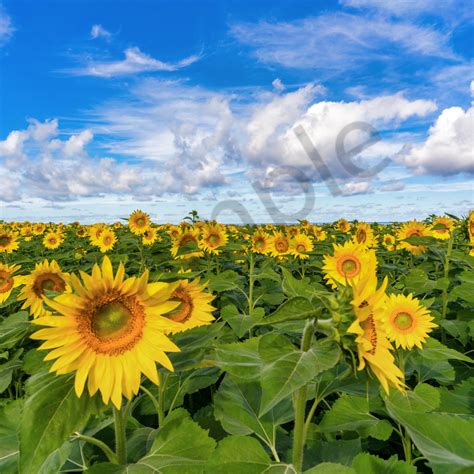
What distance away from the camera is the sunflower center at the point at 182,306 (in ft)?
8.54

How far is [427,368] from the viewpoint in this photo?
354 cm

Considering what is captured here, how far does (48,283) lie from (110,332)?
7.51ft

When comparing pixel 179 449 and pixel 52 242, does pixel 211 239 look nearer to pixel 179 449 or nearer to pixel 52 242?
pixel 179 449

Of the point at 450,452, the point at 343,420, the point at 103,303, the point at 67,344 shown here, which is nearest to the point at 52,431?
the point at 67,344

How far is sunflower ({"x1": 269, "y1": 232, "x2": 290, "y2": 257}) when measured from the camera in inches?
341

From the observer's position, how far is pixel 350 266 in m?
5.93

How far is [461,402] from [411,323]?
1.44 metres

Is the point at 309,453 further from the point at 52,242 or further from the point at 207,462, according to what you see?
the point at 52,242

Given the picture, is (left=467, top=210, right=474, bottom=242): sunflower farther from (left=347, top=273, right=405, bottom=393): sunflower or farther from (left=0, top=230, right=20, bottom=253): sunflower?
(left=0, top=230, right=20, bottom=253): sunflower

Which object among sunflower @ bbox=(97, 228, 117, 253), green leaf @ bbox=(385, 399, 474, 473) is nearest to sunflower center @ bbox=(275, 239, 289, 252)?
sunflower @ bbox=(97, 228, 117, 253)

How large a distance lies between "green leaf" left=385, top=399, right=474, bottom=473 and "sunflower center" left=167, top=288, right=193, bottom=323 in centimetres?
153

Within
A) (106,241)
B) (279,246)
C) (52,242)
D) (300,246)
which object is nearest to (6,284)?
(279,246)

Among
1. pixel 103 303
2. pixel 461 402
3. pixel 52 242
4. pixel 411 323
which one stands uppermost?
pixel 52 242

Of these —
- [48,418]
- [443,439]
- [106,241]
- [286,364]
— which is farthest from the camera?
[106,241]
